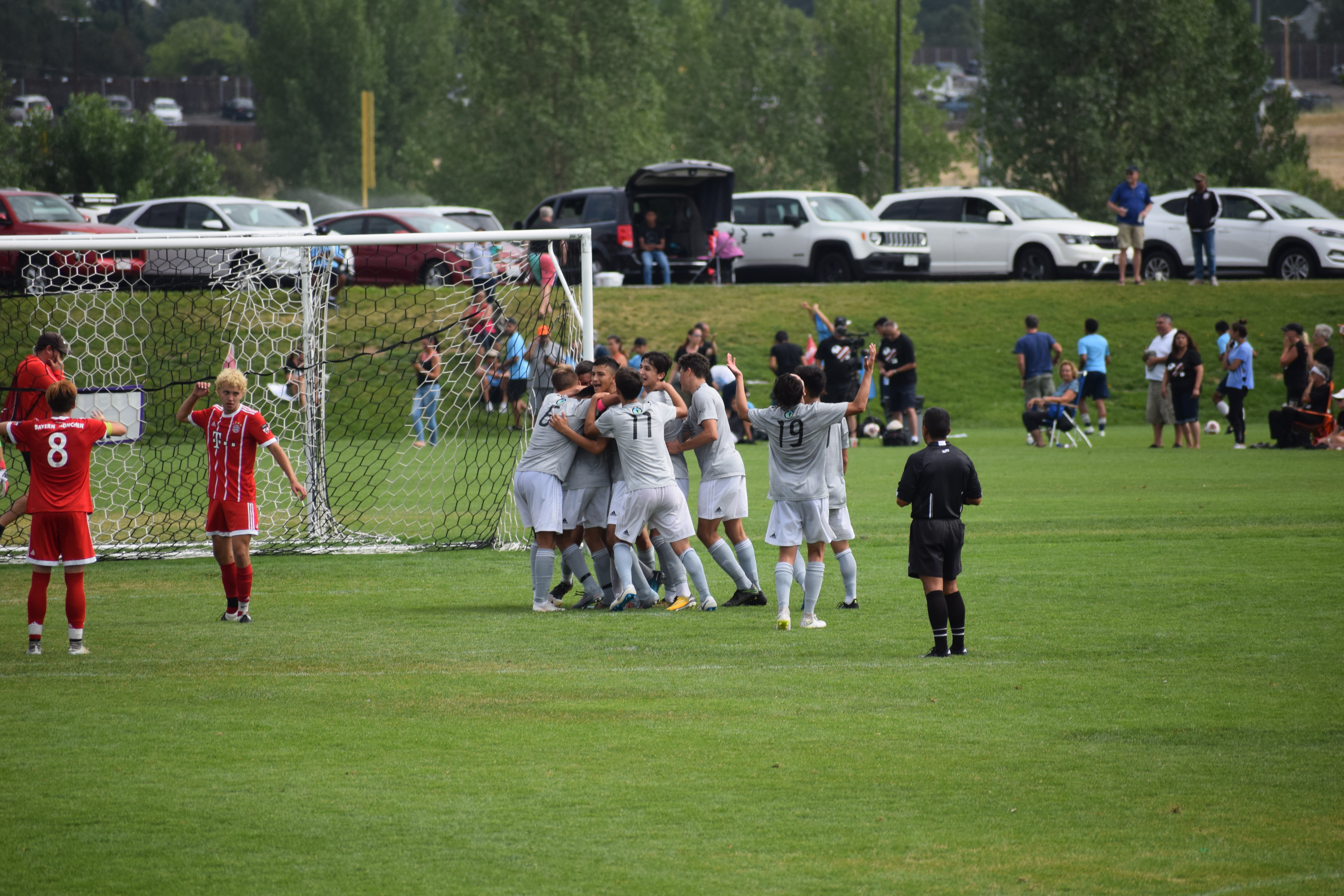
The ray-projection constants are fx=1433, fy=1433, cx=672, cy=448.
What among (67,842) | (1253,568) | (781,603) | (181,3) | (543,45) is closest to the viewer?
(67,842)

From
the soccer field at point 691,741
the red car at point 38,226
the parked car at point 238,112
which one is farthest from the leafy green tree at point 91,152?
the parked car at point 238,112

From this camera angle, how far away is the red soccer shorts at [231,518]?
992 cm

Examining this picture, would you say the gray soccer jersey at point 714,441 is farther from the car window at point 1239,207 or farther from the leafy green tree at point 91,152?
the leafy green tree at point 91,152

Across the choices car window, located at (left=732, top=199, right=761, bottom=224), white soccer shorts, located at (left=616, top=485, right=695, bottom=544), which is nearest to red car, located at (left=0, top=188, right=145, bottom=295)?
car window, located at (left=732, top=199, right=761, bottom=224)

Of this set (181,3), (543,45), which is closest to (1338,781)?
(543,45)

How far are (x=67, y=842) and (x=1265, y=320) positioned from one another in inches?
1035

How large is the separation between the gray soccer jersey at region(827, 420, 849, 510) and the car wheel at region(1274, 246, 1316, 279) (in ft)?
73.2

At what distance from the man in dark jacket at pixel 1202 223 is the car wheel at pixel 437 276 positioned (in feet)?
44.8

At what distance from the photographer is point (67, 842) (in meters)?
5.56

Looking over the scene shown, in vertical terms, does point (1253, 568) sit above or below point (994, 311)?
below

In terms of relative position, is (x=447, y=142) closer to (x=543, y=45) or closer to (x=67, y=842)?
(x=543, y=45)

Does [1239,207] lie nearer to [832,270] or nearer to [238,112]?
[832,270]

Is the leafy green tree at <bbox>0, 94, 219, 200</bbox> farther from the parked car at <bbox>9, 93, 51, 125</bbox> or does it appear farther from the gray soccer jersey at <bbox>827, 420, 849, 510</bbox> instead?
the gray soccer jersey at <bbox>827, 420, 849, 510</bbox>

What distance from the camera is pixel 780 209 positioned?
3103cm
